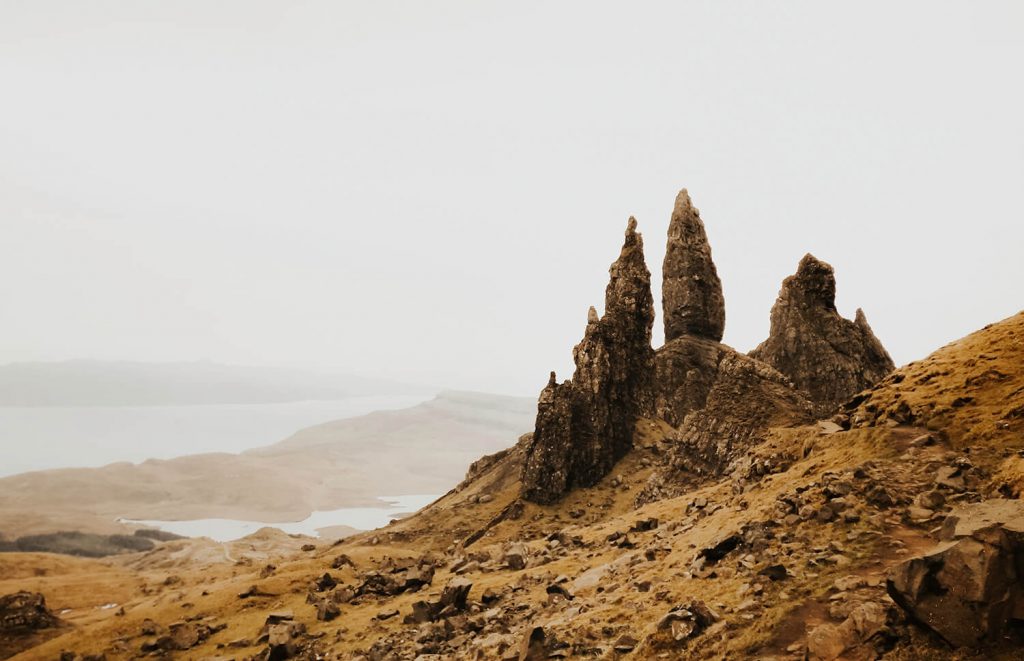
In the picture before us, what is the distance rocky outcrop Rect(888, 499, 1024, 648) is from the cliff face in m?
36.4

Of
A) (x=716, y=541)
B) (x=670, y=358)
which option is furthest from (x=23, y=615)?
(x=670, y=358)

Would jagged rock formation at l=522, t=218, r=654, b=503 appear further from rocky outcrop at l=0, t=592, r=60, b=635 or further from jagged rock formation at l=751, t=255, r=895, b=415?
rocky outcrop at l=0, t=592, r=60, b=635

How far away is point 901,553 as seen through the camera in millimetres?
16453

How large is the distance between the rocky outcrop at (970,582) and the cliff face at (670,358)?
1433 inches

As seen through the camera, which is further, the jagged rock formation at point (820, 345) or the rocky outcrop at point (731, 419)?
the jagged rock formation at point (820, 345)

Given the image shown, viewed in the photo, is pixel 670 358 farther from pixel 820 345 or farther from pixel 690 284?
pixel 820 345

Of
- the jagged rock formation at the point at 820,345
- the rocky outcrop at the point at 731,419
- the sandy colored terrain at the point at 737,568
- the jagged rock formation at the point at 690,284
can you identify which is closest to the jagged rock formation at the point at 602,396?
the jagged rock formation at the point at 690,284

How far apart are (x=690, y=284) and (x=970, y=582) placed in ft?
213

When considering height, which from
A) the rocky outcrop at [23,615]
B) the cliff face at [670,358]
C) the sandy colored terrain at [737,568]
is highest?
the cliff face at [670,358]

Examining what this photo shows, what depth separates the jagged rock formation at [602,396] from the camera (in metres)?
59.6

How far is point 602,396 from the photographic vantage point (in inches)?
2501

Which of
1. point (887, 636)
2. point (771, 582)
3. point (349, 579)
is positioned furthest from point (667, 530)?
point (349, 579)

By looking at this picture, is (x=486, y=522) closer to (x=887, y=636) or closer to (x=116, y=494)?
(x=887, y=636)

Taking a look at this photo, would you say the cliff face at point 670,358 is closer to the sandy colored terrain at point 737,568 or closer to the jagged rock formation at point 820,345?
the jagged rock formation at point 820,345
